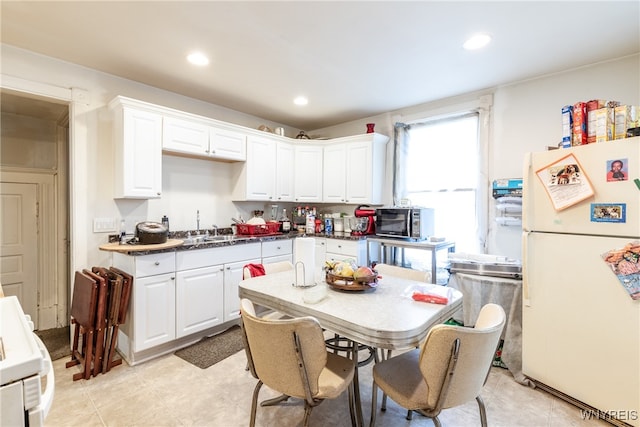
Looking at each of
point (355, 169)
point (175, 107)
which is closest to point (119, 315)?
point (175, 107)

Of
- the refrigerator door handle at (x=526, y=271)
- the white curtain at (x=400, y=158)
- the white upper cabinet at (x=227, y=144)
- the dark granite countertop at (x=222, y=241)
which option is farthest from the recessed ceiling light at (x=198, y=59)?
the refrigerator door handle at (x=526, y=271)

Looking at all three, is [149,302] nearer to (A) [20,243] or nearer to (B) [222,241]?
(B) [222,241]

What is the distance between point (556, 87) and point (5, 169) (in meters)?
5.75

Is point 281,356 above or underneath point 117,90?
underneath

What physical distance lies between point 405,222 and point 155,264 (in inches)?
98.2

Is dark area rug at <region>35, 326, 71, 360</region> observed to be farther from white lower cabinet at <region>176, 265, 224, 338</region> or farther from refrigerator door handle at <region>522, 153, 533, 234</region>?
refrigerator door handle at <region>522, 153, 533, 234</region>

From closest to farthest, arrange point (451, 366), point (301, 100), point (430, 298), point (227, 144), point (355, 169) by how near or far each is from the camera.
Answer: point (451, 366) → point (430, 298) → point (227, 144) → point (301, 100) → point (355, 169)

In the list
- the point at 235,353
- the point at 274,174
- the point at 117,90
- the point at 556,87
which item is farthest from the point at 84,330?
the point at 556,87

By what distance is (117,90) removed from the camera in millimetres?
2850

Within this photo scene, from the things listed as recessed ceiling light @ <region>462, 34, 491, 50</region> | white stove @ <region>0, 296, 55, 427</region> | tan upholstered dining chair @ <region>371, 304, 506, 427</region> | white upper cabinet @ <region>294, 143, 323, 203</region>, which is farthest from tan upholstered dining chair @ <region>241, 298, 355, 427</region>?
white upper cabinet @ <region>294, 143, 323, 203</region>

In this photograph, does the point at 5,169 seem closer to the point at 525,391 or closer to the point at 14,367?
the point at 14,367

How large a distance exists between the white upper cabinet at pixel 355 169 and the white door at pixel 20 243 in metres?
3.51

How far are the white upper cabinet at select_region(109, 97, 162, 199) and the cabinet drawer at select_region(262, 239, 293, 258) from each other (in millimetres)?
1264

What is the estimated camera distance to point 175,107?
326 cm
